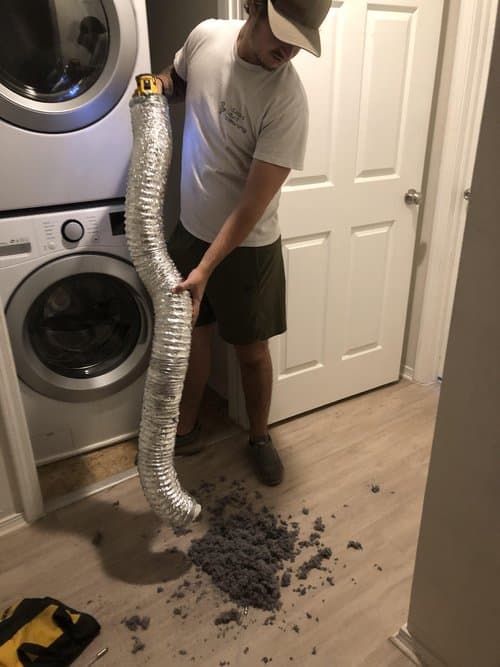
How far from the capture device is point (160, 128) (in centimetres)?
142

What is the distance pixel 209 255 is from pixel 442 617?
40.2 inches

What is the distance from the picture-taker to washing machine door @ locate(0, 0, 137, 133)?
148cm

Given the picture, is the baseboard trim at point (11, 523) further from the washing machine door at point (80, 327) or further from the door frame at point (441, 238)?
the washing machine door at point (80, 327)

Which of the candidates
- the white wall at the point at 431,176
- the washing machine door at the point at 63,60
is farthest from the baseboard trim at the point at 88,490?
the white wall at the point at 431,176

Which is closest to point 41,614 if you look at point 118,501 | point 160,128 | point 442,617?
point 118,501

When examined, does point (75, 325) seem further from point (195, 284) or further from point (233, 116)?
point (233, 116)

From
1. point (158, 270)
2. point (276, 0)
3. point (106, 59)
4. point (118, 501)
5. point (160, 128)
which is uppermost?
point (276, 0)

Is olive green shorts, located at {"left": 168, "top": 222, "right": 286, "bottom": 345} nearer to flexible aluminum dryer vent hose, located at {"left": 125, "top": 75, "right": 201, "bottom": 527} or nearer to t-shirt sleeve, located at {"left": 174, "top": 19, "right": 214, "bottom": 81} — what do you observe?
flexible aluminum dryer vent hose, located at {"left": 125, "top": 75, "right": 201, "bottom": 527}

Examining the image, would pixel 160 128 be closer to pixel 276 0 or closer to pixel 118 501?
pixel 276 0

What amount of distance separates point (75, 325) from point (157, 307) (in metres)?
0.58

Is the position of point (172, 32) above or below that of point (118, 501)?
above

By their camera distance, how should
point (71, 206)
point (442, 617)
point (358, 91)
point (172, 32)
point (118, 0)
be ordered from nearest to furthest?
point (442, 617)
point (118, 0)
point (71, 206)
point (358, 91)
point (172, 32)

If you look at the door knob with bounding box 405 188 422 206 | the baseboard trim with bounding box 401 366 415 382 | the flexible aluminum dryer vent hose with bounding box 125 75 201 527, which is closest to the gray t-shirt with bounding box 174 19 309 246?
the flexible aluminum dryer vent hose with bounding box 125 75 201 527

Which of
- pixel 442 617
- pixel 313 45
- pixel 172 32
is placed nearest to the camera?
pixel 442 617
